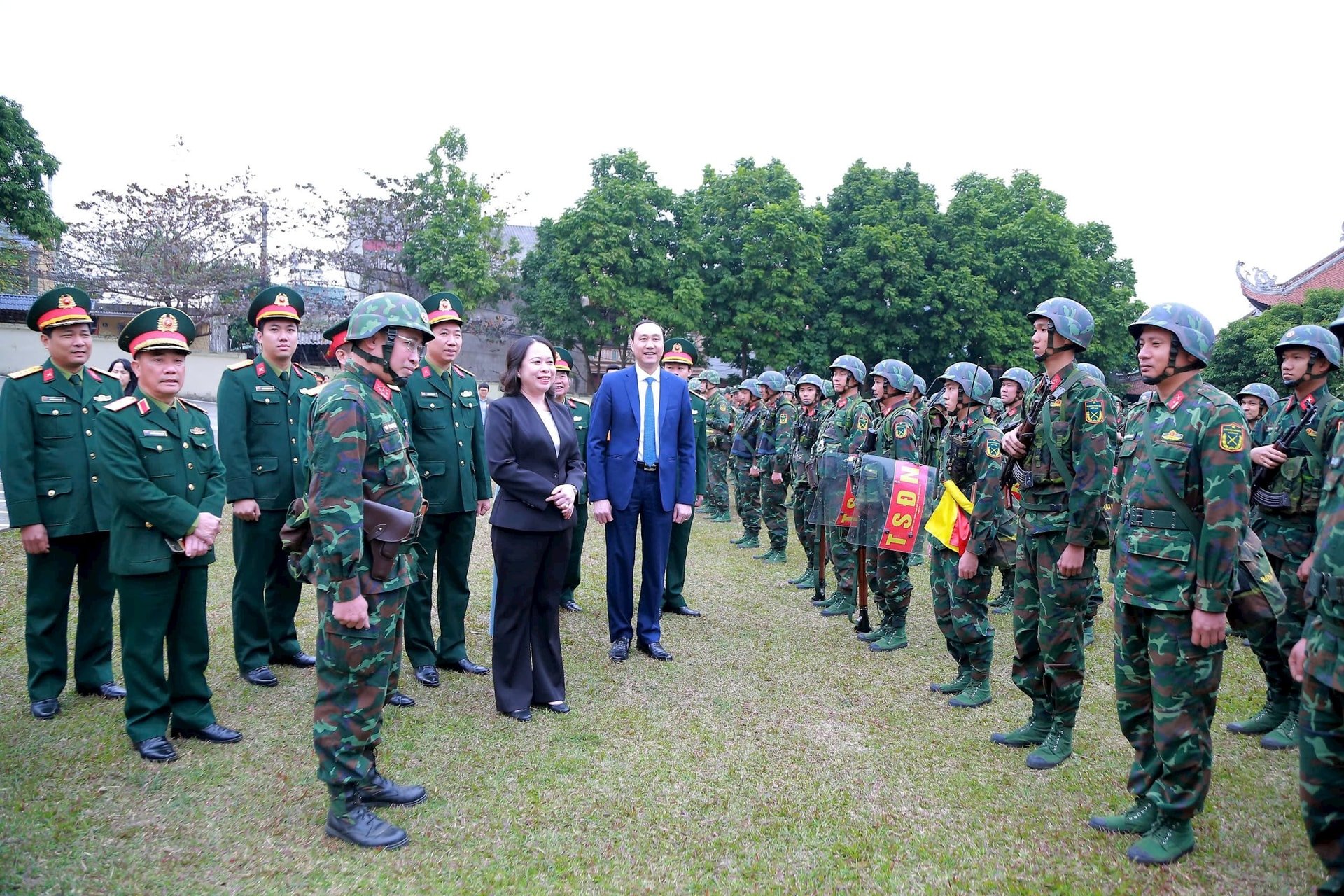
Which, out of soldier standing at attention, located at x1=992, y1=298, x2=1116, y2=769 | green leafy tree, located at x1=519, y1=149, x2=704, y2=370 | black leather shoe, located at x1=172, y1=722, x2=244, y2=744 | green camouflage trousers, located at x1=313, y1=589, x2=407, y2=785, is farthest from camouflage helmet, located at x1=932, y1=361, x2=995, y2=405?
green leafy tree, located at x1=519, y1=149, x2=704, y2=370

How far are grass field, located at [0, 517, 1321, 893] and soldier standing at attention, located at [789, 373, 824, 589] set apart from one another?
3089 millimetres

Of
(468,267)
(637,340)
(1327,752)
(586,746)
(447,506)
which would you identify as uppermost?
(468,267)

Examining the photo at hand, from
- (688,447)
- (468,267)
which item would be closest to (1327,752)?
(688,447)

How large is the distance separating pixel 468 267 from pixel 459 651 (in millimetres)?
25887

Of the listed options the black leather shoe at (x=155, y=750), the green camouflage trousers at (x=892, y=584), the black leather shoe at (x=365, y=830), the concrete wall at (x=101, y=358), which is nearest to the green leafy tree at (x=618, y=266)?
the concrete wall at (x=101, y=358)

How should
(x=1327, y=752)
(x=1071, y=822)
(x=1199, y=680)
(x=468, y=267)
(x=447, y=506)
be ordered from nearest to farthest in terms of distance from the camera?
(x=1327, y=752)
(x=1199, y=680)
(x=1071, y=822)
(x=447, y=506)
(x=468, y=267)

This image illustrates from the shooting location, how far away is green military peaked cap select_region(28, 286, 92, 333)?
16.3 ft

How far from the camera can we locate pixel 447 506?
549cm

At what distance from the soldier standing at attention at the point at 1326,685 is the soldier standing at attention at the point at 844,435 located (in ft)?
14.4

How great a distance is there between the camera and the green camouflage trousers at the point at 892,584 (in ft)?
→ 21.2

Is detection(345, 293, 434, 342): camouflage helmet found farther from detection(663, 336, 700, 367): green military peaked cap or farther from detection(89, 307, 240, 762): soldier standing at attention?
detection(663, 336, 700, 367): green military peaked cap

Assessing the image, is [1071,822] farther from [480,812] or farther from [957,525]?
[480,812]

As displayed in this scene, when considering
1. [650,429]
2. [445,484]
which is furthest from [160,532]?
[650,429]

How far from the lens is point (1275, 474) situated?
5320 millimetres
